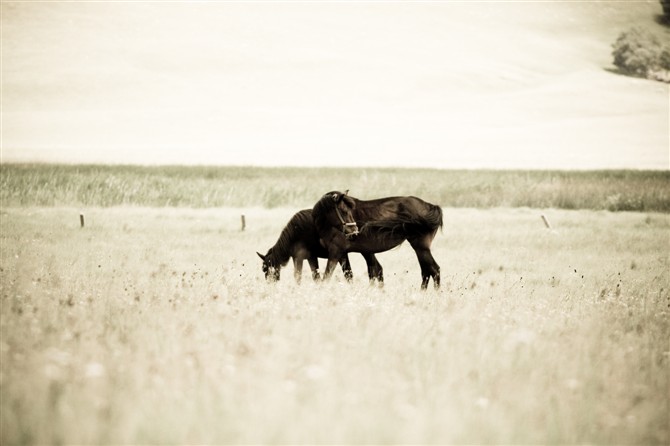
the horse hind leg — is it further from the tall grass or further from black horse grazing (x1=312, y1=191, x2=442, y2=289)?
the tall grass

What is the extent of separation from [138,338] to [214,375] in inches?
54.6

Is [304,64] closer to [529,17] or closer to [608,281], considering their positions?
[529,17]

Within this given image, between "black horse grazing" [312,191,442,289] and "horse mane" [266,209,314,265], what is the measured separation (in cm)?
55

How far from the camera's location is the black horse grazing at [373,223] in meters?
10.8

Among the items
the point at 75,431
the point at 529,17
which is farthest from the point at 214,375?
the point at 529,17

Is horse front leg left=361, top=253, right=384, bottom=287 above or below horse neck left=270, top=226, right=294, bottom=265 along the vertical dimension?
below

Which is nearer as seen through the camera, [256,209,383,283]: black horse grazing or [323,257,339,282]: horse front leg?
[323,257,339,282]: horse front leg

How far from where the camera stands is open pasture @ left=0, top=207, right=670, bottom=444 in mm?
4980

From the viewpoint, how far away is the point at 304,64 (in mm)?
91938

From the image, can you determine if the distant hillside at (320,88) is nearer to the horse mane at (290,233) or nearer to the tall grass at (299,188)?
the tall grass at (299,188)

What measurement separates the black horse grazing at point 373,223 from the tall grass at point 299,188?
1722 cm

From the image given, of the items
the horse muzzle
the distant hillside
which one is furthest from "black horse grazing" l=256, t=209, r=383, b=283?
the distant hillside

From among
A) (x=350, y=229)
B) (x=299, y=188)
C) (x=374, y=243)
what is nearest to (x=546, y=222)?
(x=299, y=188)

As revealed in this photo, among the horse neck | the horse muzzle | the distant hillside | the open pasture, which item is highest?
the distant hillside
